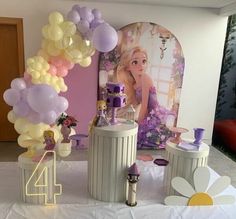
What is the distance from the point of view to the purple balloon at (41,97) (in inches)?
73.7

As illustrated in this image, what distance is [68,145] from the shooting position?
2473mm

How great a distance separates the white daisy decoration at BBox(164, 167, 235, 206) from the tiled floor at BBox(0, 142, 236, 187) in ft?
3.45

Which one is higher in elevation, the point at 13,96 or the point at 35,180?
the point at 13,96

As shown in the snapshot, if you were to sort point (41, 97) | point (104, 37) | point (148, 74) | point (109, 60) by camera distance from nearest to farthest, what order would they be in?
point (41, 97)
point (104, 37)
point (109, 60)
point (148, 74)

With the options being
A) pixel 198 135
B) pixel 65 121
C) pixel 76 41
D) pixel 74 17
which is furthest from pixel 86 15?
Answer: pixel 198 135

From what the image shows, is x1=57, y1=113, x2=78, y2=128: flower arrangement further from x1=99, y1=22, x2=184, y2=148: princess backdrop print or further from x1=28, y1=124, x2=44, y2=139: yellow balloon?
x1=99, y1=22, x2=184, y2=148: princess backdrop print

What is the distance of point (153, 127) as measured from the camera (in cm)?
409

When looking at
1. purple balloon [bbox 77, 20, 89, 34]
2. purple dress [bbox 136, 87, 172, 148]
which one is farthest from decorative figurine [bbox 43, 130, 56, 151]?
purple dress [bbox 136, 87, 172, 148]

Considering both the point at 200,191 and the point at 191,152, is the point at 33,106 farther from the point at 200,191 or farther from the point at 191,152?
the point at 200,191

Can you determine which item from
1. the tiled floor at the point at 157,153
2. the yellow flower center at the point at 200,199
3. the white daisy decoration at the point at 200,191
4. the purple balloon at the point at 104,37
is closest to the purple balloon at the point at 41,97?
the purple balloon at the point at 104,37

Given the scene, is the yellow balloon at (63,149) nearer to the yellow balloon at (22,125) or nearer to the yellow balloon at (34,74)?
the yellow balloon at (22,125)

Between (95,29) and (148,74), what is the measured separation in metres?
1.84

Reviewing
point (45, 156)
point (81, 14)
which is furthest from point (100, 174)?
point (81, 14)

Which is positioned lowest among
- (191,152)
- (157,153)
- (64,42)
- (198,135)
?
(157,153)
